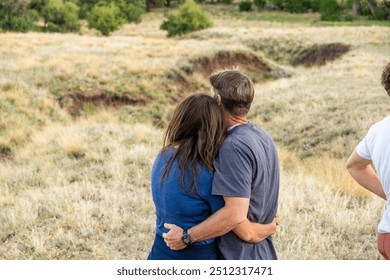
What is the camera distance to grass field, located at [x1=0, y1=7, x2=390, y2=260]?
203 inches

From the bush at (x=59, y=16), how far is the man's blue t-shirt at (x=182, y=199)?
4592 centimetres

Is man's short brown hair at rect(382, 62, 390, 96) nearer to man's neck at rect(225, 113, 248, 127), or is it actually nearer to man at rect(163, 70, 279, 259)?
man at rect(163, 70, 279, 259)

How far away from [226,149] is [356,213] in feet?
11.4

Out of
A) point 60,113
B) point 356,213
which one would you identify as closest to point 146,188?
point 356,213

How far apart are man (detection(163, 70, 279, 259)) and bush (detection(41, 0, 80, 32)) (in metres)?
45.9

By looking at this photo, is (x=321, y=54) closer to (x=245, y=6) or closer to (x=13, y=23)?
(x=13, y=23)

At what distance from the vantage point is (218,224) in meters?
2.63

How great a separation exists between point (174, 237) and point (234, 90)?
35.7 inches

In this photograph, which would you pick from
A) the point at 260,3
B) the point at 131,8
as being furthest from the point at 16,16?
the point at 260,3

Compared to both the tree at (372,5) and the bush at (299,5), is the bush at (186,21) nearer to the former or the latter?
the tree at (372,5)

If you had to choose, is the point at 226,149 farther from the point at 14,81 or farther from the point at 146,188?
the point at 14,81

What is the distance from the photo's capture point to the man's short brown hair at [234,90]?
8.96ft

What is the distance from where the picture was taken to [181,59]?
70.2 ft
